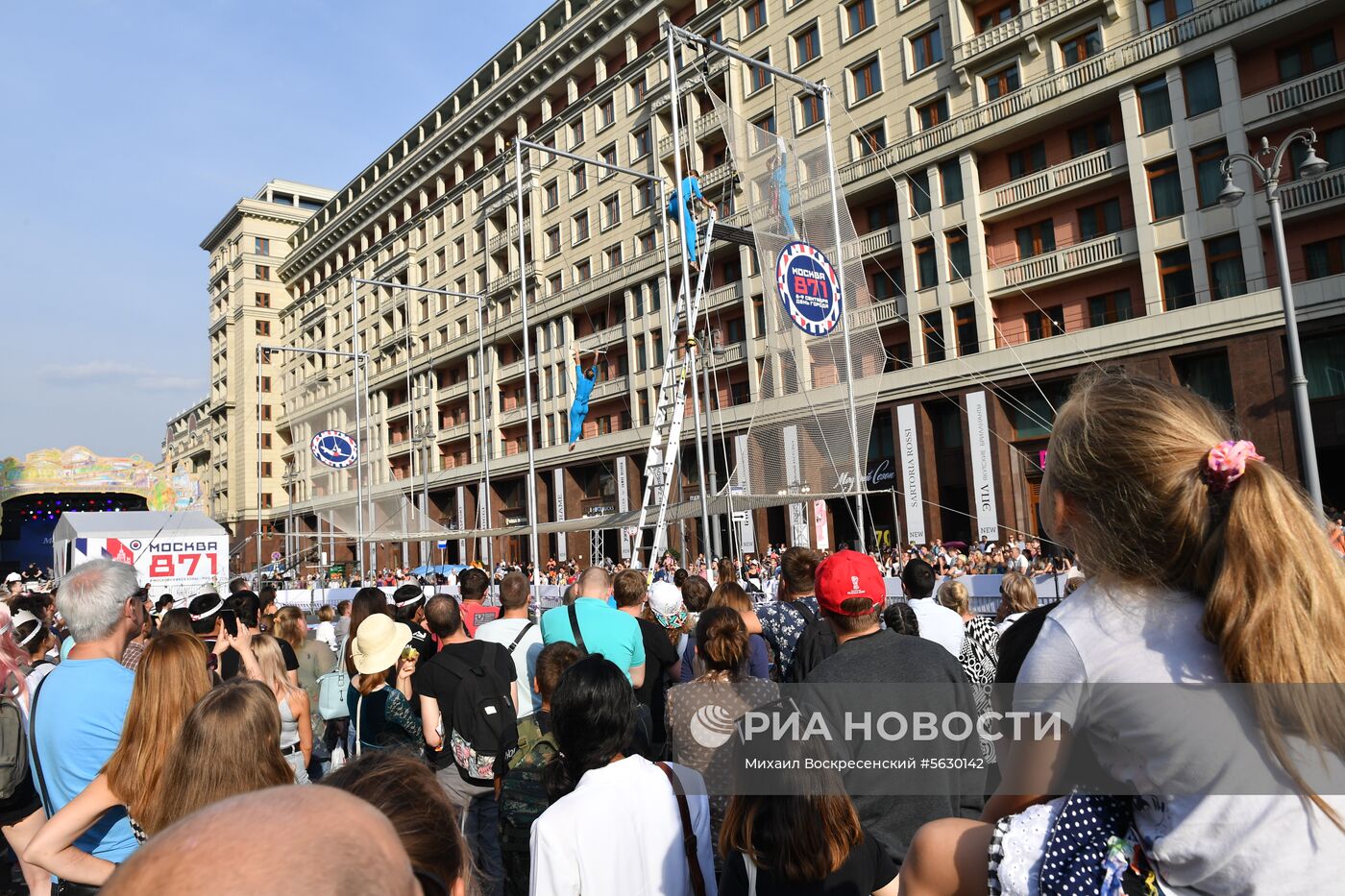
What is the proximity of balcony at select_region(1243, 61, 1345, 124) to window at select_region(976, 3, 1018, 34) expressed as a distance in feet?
26.4

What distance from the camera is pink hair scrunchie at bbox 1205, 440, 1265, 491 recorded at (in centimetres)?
150

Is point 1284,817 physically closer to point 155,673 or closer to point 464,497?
point 155,673

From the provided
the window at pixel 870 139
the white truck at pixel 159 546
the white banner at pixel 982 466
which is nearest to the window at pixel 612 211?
the window at pixel 870 139

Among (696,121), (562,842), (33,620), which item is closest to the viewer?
(562,842)

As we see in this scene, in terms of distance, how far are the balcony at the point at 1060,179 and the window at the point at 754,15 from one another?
43.9 ft

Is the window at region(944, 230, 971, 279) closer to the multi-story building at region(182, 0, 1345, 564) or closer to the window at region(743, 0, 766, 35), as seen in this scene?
the multi-story building at region(182, 0, 1345, 564)

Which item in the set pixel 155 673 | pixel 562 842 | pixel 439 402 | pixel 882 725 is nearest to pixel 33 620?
pixel 155 673

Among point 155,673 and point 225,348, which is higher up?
point 225,348

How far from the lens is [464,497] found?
51.6 metres

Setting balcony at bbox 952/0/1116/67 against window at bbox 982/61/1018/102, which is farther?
window at bbox 982/61/1018/102

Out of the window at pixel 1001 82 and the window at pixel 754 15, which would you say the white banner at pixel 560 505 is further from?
the window at pixel 1001 82

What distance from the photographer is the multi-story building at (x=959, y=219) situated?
22.5 meters

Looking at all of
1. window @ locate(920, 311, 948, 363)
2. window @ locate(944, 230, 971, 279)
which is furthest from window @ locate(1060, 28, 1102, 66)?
window @ locate(920, 311, 948, 363)

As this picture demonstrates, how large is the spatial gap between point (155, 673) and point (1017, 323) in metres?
28.3
